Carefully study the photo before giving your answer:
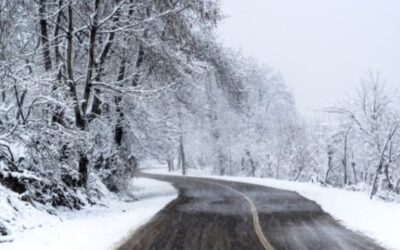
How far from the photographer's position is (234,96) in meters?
25.2

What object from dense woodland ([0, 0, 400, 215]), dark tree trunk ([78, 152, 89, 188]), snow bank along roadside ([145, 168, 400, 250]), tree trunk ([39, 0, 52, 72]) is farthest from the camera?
tree trunk ([39, 0, 52, 72])

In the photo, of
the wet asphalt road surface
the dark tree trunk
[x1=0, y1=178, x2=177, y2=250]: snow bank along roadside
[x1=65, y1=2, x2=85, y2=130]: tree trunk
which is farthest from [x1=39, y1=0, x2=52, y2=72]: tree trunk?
the wet asphalt road surface

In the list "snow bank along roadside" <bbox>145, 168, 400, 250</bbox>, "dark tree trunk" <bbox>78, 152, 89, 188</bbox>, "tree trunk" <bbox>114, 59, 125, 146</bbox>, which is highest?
"tree trunk" <bbox>114, 59, 125, 146</bbox>

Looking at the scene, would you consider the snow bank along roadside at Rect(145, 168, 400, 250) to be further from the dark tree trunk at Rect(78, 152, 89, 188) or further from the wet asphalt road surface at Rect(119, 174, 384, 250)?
the dark tree trunk at Rect(78, 152, 89, 188)

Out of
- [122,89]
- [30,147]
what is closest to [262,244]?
[30,147]

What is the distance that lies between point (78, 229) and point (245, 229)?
415 centimetres

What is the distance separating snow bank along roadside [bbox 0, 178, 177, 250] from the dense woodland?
1045 mm

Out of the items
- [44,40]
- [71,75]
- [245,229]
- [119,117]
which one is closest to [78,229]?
[245,229]

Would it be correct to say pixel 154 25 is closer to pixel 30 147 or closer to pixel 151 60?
pixel 151 60

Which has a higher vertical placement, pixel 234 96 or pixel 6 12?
pixel 6 12

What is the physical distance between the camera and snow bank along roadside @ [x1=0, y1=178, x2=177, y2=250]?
36.1 feet

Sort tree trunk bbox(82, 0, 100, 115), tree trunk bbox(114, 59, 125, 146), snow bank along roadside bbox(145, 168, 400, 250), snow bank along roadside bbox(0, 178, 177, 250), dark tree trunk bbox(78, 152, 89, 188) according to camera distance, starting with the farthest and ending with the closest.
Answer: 1. tree trunk bbox(114, 59, 125, 146)
2. dark tree trunk bbox(78, 152, 89, 188)
3. tree trunk bbox(82, 0, 100, 115)
4. snow bank along roadside bbox(145, 168, 400, 250)
5. snow bank along roadside bbox(0, 178, 177, 250)

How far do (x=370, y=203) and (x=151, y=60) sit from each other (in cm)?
1029

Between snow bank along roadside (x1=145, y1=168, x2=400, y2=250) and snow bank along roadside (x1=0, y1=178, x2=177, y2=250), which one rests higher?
snow bank along roadside (x1=145, y1=168, x2=400, y2=250)
